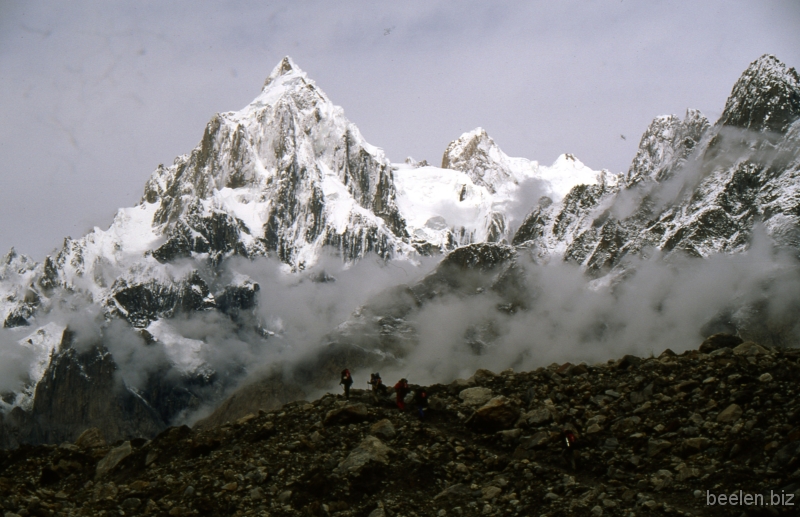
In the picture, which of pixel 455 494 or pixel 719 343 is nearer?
pixel 455 494

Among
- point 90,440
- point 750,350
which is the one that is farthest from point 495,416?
point 90,440

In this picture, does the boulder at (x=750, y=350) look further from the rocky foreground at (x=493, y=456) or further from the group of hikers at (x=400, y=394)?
the group of hikers at (x=400, y=394)

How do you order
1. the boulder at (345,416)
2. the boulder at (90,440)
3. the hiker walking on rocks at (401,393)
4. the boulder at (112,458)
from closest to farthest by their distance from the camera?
the boulder at (112,458)
the boulder at (345,416)
the hiker walking on rocks at (401,393)
the boulder at (90,440)

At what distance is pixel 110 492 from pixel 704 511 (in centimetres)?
1776

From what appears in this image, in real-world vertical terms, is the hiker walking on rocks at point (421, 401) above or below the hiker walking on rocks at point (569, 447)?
above

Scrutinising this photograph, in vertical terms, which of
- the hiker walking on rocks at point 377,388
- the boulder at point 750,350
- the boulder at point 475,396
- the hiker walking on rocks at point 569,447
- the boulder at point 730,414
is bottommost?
the hiker walking on rocks at point 569,447

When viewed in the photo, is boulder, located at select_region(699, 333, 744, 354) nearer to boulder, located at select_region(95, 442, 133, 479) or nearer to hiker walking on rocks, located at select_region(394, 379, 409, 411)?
hiker walking on rocks, located at select_region(394, 379, 409, 411)

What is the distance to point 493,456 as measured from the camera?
26844 millimetres

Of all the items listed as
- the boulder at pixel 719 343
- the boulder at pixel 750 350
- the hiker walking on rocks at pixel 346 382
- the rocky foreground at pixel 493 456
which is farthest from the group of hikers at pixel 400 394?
the boulder at pixel 750 350

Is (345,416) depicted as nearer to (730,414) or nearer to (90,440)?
(90,440)

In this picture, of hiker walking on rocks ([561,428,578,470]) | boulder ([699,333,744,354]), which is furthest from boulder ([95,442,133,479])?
boulder ([699,333,744,354])

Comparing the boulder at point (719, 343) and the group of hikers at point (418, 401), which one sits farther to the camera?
the boulder at point (719, 343)

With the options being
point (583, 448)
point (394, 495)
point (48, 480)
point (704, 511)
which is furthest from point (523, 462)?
point (48, 480)

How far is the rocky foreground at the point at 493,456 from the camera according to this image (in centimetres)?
2298
